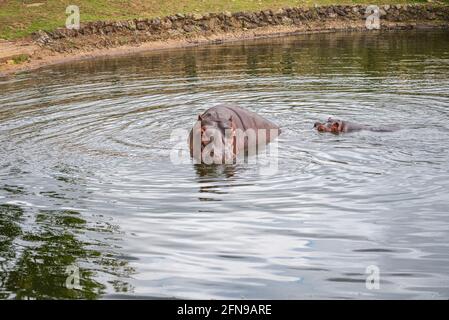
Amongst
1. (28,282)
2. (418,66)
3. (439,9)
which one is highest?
(439,9)

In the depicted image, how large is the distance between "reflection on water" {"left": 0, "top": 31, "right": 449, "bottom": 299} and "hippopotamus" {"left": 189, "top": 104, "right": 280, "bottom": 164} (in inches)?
11.0

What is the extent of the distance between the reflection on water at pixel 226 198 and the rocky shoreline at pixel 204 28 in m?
9.93

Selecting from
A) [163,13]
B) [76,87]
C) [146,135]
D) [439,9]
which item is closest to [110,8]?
[163,13]

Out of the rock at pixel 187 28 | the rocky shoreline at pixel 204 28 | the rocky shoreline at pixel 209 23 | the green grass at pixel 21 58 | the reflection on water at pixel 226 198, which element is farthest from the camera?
the rock at pixel 187 28

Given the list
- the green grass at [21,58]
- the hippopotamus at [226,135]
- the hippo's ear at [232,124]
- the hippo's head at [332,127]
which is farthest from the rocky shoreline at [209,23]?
the hippo's ear at [232,124]

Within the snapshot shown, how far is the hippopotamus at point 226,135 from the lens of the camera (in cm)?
1079

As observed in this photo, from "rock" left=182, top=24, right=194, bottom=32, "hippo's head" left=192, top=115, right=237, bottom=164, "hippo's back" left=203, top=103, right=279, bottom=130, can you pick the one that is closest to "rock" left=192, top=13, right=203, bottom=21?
"rock" left=182, top=24, right=194, bottom=32

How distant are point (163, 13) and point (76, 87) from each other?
12135mm

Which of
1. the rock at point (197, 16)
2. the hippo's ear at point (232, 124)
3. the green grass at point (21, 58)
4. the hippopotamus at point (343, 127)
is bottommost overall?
the hippopotamus at point (343, 127)

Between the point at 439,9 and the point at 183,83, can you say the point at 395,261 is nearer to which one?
the point at 183,83

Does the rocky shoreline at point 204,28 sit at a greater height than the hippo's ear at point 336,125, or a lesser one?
greater

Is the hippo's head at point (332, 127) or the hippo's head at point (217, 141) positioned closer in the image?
the hippo's head at point (217, 141)

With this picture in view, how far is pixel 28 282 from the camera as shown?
6672 millimetres

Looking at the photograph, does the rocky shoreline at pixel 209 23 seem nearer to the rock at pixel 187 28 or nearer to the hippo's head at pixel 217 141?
the rock at pixel 187 28
